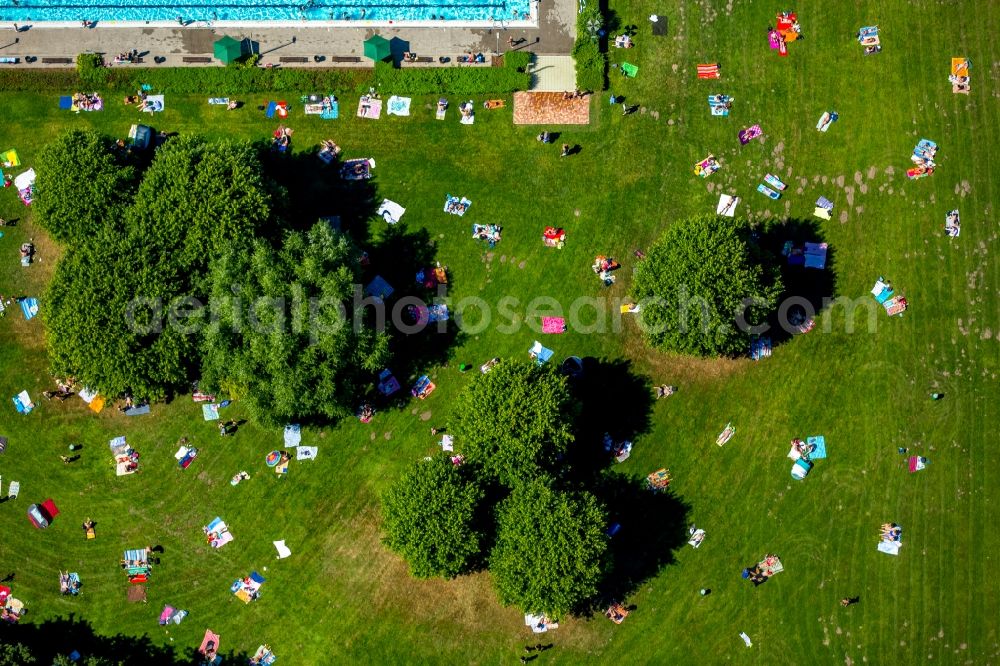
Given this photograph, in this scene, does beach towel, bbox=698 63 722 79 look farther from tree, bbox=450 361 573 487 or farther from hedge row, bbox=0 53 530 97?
tree, bbox=450 361 573 487

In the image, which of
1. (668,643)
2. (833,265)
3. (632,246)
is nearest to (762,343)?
(833,265)

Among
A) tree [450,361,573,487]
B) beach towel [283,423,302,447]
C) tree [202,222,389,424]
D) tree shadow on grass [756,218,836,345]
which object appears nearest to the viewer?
tree [202,222,389,424]

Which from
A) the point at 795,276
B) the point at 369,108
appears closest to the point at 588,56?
the point at 369,108

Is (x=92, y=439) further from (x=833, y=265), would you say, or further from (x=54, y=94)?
(x=833, y=265)

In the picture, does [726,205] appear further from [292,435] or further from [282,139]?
[292,435]

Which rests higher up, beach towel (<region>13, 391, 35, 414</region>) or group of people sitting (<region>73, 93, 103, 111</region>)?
group of people sitting (<region>73, 93, 103, 111</region>)

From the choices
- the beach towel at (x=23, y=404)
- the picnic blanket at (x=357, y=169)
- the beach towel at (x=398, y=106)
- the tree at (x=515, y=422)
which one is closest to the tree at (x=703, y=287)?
the tree at (x=515, y=422)

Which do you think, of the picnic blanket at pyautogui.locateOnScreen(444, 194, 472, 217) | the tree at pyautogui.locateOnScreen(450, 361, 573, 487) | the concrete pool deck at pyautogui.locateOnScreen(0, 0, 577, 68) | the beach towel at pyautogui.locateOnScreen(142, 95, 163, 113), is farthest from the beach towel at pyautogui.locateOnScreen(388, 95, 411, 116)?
the tree at pyautogui.locateOnScreen(450, 361, 573, 487)

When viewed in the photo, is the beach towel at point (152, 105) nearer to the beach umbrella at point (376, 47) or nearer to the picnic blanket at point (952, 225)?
the beach umbrella at point (376, 47)
